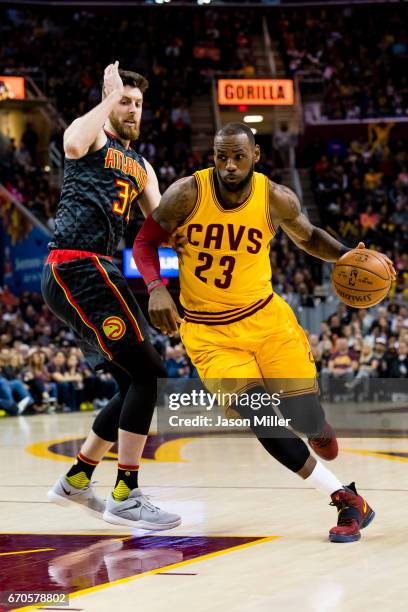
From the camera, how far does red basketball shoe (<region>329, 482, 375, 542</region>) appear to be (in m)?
5.08

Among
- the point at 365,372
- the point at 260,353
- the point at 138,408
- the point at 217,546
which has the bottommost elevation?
the point at 365,372

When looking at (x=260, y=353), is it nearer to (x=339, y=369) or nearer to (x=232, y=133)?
(x=232, y=133)

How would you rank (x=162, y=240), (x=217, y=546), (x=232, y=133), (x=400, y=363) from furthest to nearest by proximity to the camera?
(x=400, y=363) < (x=162, y=240) < (x=232, y=133) < (x=217, y=546)

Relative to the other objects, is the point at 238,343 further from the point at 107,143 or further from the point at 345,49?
the point at 345,49

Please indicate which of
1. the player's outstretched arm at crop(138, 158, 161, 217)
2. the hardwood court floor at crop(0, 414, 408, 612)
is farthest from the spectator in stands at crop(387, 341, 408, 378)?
the player's outstretched arm at crop(138, 158, 161, 217)

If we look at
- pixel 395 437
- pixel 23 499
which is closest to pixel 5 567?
pixel 23 499

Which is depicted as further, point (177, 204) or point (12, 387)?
point (12, 387)

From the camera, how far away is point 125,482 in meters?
5.54

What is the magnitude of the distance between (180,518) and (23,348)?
12408 mm

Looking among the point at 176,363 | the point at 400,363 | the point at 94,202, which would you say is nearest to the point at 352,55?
the point at 176,363

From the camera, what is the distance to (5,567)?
452cm

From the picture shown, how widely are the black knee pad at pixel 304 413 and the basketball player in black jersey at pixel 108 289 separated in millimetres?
698

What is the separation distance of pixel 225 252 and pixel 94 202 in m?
0.78

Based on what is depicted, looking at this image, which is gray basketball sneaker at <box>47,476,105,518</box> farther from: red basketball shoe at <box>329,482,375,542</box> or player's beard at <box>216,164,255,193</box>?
player's beard at <box>216,164,255,193</box>
